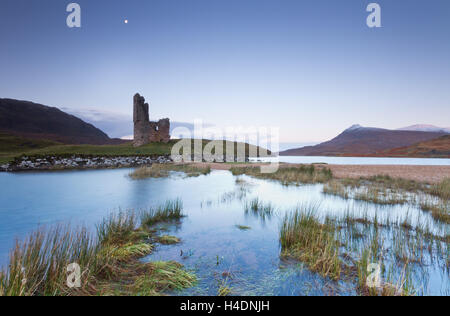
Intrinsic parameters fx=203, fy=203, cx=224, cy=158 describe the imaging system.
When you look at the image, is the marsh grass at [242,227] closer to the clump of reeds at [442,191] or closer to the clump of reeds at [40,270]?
the clump of reeds at [40,270]

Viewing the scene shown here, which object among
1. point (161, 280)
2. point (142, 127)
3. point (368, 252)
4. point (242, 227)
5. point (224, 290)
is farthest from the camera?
point (142, 127)

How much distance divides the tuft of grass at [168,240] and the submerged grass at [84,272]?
1.04 meters

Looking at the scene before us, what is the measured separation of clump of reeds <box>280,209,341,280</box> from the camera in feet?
14.4

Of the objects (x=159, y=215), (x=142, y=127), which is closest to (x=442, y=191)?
(x=159, y=215)

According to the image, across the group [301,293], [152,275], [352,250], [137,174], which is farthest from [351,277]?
[137,174]

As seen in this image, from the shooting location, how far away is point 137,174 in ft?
68.6

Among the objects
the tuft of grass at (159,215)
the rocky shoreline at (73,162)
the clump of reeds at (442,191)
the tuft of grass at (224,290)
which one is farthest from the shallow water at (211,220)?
the rocky shoreline at (73,162)

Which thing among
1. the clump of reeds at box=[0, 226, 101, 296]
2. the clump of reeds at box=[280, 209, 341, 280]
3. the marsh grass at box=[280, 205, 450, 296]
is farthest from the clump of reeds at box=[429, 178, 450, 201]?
the clump of reeds at box=[0, 226, 101, 296]

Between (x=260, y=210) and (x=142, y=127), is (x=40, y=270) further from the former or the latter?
(x=142, y=127)

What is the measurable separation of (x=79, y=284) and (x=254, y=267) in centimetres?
355

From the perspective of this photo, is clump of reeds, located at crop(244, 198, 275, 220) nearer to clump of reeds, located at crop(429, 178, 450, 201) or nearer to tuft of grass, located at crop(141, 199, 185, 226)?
tuft of grass, located at crop(141, 199, 185, 226)

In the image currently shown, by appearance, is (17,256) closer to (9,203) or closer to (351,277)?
(351,277)

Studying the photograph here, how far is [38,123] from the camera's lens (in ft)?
380

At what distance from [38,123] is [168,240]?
153147 millimetres
